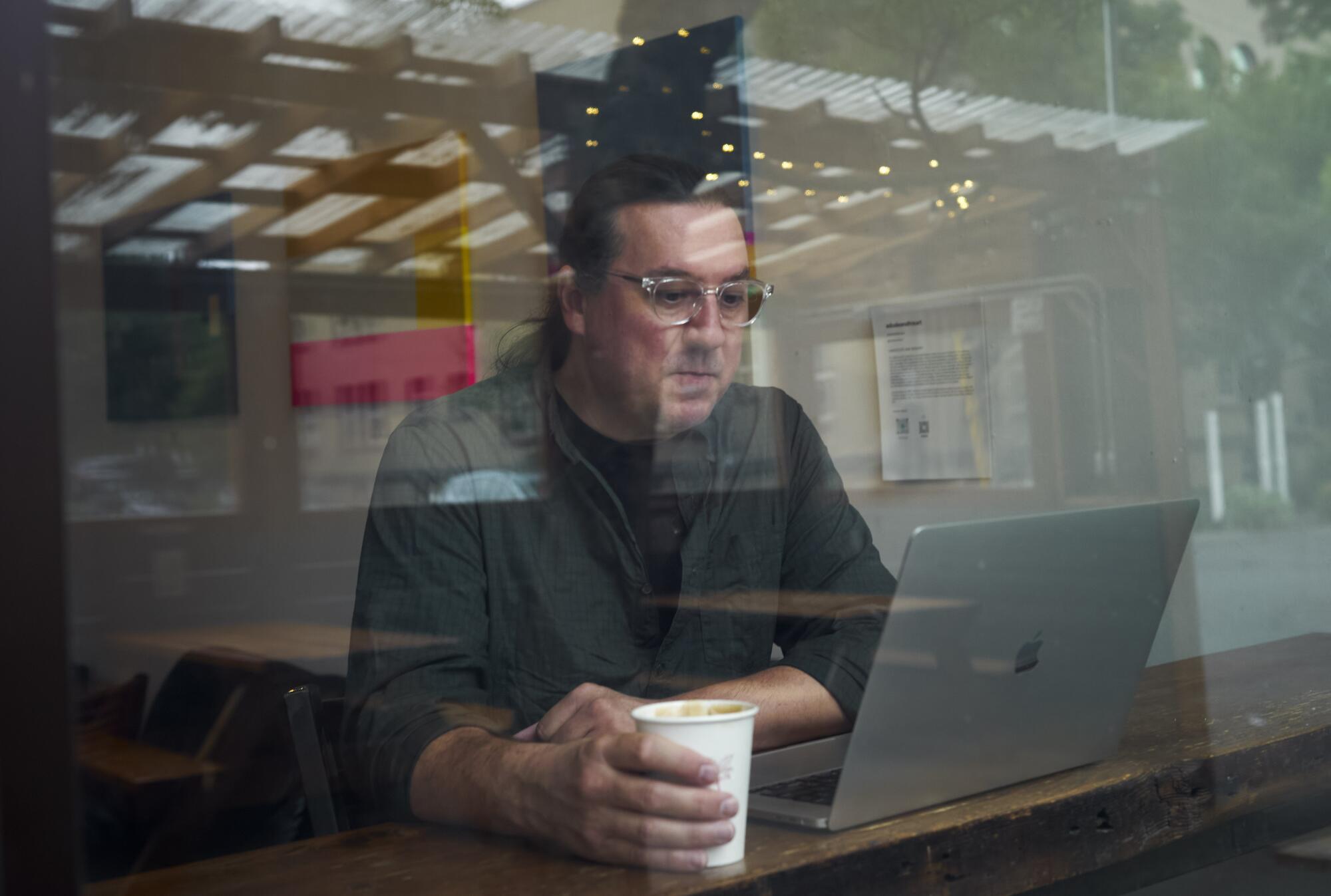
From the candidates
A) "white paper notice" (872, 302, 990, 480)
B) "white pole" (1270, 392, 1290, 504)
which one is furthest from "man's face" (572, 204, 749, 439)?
"white pole" (1270, 392, 1290, 504)

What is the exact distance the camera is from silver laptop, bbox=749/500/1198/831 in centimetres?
74

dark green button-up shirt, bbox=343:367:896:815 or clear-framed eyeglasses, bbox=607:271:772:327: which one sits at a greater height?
clear-framed eyeglasses, bbox=607:271:772:327

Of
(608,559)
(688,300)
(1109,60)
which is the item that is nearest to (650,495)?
(608,559)

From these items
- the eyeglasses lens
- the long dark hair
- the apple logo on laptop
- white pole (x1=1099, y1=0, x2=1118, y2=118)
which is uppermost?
white pole (x1=1099, y1=0, x2=1118, y2=118)

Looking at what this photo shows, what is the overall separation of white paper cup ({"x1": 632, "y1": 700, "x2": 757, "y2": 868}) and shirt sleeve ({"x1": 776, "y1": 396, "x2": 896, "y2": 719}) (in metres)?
0.16

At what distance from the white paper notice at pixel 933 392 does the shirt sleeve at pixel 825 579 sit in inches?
6.5

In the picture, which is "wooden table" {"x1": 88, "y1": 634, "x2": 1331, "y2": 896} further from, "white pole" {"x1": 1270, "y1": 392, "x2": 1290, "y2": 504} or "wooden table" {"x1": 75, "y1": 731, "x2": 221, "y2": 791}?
"white pole" {"x1": 1270, "y1": 392, "x2": 1290, "y2": 504}

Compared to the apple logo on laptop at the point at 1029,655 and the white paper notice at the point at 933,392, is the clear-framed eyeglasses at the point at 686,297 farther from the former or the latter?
the apple logo on laptop at the point at 1029,655

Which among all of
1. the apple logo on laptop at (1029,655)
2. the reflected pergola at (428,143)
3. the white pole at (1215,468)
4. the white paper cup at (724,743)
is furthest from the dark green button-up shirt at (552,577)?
the reflected pergola at (428,143)

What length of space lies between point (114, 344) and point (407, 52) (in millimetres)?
1604

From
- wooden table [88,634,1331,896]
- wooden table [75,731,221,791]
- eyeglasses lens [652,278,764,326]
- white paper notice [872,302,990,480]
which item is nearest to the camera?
wooden table [75,731,221,791]

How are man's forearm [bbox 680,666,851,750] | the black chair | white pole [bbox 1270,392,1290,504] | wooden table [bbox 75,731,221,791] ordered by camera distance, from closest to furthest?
wooden table [bbox 75,731,221,791] < man's forearm [bbox 680,666,851,750] < the black chair < white pole [bbox 1270,392,1290,504]

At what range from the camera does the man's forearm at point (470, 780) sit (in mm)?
770

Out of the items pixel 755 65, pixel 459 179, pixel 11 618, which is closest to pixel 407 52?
pixel 459 179
